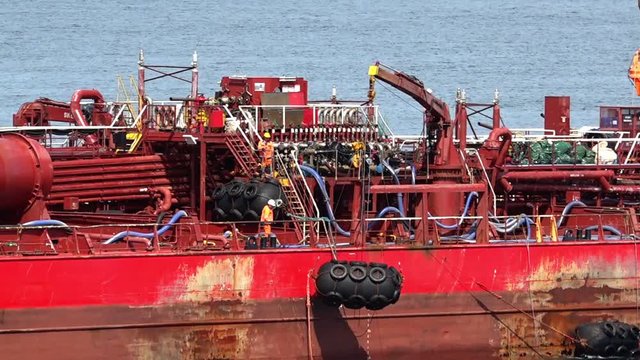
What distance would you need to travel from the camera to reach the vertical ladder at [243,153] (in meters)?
36.2

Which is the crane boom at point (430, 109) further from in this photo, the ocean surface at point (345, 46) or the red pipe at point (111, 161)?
the ocean surface at point (345, 46)

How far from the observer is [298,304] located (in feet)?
111

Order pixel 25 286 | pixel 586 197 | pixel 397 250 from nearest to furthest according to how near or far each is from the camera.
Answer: pixel 25 286, pixel 397 250, pixel 586 197

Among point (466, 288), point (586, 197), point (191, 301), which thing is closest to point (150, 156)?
point (191, 301)

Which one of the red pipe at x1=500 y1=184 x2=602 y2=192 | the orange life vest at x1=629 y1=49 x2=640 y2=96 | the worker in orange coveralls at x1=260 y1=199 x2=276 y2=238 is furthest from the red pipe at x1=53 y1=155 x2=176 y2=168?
the orange life vest at x1=629 y1=49 x2=640 y2=96

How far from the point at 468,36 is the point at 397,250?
80.1 m

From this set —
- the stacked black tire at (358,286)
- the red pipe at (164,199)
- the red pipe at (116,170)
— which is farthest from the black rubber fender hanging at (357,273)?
the red pipe at (116,170)

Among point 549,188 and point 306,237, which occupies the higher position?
point 549,188

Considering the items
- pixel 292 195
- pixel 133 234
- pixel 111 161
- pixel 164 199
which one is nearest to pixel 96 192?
pixel 111 161

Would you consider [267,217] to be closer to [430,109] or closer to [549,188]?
[430,109]

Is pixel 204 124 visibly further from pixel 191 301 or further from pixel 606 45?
pixel 606 45

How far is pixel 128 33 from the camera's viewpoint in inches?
4323

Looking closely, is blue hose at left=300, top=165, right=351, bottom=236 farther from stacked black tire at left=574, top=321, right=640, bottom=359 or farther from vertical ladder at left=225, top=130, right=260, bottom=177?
stacked black tire at left=574, top=321, right=640, bottom=359

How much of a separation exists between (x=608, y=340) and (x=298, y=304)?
716cm
